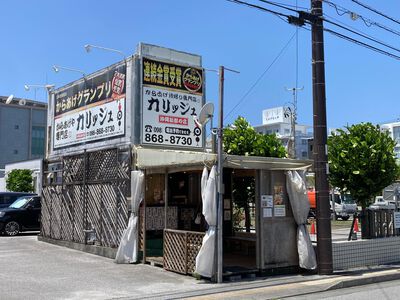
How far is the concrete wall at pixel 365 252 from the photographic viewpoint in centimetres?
1202

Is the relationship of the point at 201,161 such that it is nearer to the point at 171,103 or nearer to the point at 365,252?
the point at 171,103

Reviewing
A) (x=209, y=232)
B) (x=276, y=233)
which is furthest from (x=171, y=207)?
(x=209, y=232)

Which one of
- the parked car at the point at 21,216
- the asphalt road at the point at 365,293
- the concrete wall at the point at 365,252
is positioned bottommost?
the asphalt road at the point at 365,293

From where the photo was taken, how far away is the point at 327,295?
945 centimetres

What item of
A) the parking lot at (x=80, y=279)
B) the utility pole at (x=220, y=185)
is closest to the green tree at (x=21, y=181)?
the parking lot at (x=80, y=279)

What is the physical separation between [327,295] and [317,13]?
652cm

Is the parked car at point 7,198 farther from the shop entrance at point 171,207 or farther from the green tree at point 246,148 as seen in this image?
the shop entrance at point 171,207

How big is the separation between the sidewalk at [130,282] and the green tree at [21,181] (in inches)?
1318

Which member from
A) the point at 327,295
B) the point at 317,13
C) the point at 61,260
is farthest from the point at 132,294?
the point at 317,13

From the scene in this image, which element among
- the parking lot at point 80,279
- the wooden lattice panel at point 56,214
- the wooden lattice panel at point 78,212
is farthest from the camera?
the wooden lattice panel at point 56,214

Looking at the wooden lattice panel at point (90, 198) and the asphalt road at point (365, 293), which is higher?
the wooden lattice panel at point (90, 198)

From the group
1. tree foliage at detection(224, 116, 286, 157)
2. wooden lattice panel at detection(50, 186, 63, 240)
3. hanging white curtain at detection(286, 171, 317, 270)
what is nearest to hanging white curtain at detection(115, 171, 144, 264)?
hanging white curtain at detection(286, 171, 317, 270)

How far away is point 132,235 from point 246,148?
6.41m

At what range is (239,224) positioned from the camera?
1928 centimetres
